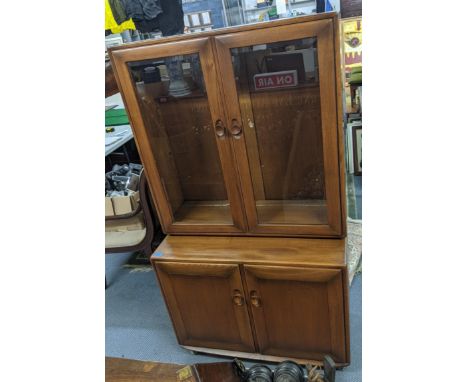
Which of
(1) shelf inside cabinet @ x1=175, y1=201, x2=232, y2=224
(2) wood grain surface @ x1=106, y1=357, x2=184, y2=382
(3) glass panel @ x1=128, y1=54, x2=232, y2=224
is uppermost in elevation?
(3) glass panel @ x1=128, y1=54, x2=232, y2=224

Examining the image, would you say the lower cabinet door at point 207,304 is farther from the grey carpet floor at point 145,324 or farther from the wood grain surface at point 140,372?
the wood grain surface at point 140,372

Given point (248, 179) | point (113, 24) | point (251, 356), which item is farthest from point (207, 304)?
point (113, 24)

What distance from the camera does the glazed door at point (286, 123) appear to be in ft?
3.55

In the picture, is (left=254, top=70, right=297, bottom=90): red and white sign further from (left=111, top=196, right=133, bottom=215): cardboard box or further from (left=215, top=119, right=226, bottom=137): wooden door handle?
(left=111, top=196, right=133, bottom=215): cardboard box

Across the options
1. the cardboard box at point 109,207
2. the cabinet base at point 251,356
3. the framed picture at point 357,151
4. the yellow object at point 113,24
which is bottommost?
the cabinet base at point 251,356

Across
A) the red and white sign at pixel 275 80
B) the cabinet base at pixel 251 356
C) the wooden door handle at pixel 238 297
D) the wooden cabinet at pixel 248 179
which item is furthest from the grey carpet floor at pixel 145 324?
the red and white sign at pixel 275 80

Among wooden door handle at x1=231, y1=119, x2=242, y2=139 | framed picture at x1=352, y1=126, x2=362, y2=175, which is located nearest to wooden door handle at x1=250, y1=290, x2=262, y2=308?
wooden door handle at x1=231, y1=119, x2=242, y2=139

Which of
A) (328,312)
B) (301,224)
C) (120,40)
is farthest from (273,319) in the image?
(120,40)

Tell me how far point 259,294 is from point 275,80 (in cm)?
78

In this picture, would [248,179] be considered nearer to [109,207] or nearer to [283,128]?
[283,128]

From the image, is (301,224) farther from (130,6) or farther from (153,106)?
(130,6)

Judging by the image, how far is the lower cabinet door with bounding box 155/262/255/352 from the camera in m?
1.39

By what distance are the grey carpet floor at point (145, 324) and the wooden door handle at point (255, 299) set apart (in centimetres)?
42

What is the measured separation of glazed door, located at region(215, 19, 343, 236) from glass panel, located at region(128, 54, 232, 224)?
143mm
